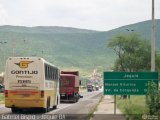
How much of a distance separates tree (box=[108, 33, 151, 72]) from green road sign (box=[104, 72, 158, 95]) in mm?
46687

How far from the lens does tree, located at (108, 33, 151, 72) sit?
75.6 meters

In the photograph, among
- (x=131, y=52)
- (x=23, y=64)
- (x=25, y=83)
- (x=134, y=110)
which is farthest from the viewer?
(x=131, y=52)

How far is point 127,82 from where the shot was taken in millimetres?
27703

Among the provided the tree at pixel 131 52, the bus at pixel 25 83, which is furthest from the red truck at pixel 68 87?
the bus at pixel 25 83

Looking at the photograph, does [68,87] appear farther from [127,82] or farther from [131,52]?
[127,82]

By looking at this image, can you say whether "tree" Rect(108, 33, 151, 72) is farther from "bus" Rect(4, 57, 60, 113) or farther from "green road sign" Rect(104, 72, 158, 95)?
"green road sign" Rect(104, 72, 158, 95)


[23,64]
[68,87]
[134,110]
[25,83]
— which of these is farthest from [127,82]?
[68,87]

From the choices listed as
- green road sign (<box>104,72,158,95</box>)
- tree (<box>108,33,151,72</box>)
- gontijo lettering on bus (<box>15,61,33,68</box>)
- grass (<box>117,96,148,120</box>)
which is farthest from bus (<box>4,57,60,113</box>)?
tree (<box>108,33,151,72</box>)

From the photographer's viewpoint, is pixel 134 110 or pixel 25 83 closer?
pixel 134 110

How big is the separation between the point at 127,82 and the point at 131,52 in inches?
2039

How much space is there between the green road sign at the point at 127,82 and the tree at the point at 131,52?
46687 millimetres

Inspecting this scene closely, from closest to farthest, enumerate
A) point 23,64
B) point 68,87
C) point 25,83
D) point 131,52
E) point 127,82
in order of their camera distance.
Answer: point 127,82
point 25,83
point 23,64
point 68,87
point 131,52

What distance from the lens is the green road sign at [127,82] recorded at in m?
27.6

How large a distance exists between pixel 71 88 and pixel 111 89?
104ft
